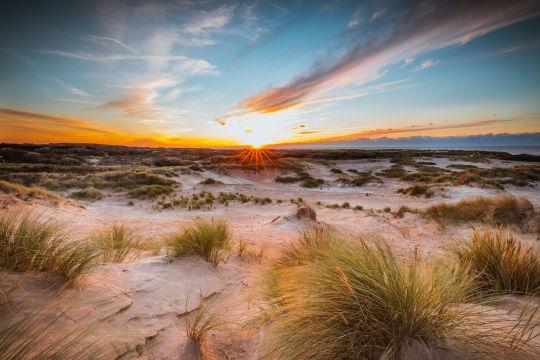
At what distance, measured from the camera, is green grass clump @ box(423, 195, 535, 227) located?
732 cm

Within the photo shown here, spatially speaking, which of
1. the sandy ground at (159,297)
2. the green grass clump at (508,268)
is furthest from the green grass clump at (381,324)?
the green grass clump at (508,268)

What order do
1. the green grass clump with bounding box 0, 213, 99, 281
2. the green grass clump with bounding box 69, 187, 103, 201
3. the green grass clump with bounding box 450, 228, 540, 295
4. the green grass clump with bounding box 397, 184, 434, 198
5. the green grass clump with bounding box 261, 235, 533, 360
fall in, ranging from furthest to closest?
the green grass clump with bounding box 397, 184, 434, 198, the green grass clump with bounding box 69, 187, 103, 201, the green grass clump with bounding box 450, 228, 540, 295, the green grass clump with bounding box 0, 213, 99, 281, the green grass clump with bounding box 261, 235, 533, 360

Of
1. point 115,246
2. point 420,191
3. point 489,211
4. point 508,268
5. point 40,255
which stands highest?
point 40,255

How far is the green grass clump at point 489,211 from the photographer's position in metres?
7.32

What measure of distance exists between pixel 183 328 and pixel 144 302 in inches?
24.9

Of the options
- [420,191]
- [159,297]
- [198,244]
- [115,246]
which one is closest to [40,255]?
[159,297]

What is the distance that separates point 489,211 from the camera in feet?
25.7

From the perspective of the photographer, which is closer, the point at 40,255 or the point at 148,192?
the point at 40,255

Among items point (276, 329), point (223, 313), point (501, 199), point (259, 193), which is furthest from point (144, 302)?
point (259, 193)

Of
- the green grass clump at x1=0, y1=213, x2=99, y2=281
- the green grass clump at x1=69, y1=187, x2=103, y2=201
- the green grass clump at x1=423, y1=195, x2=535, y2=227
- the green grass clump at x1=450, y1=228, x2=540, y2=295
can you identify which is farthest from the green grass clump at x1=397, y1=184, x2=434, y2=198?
Answer: the green grass clump at x1=69, y1=187, x2=103, y2=201

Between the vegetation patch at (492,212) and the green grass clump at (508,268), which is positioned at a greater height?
the green grass clump at (508,268)

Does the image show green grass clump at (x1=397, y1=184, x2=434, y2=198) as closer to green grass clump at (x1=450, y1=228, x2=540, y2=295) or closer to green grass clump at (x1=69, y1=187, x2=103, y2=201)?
green grass clump at (x1=450, y1=228, x2=540, y2=295)

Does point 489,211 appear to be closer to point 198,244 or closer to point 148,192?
point 198,244

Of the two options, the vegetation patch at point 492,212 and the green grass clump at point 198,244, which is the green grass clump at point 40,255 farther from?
the vegetation patch at point 492,212
